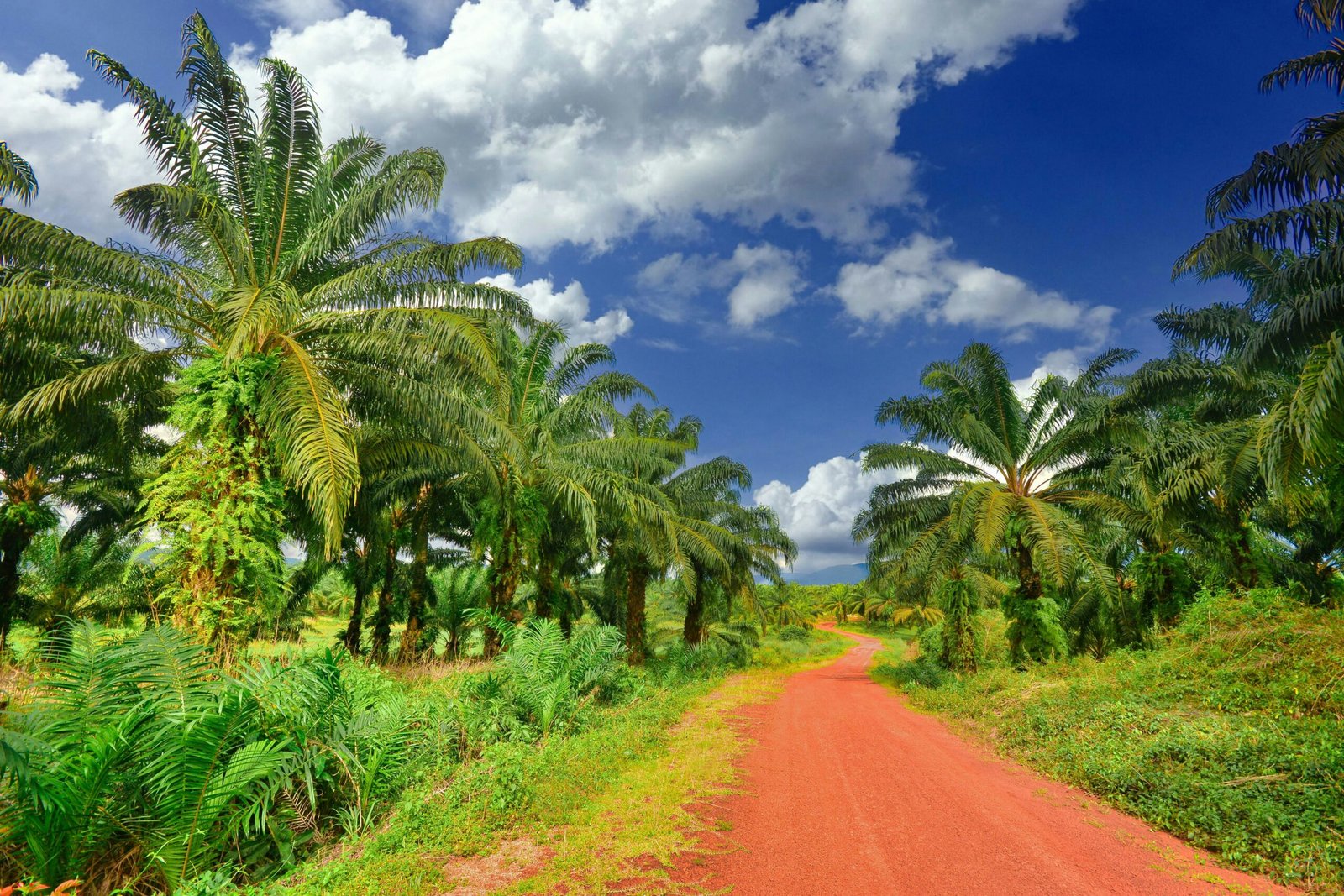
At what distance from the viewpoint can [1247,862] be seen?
5.15 metres

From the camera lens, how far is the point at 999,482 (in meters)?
16.9

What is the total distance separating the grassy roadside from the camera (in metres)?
4.57

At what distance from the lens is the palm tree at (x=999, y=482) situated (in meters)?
15.0

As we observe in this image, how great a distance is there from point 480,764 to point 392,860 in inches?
92.8

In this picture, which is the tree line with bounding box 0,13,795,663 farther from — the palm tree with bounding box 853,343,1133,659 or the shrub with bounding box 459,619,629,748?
the palm tree with bounding box 853,343,1133,659

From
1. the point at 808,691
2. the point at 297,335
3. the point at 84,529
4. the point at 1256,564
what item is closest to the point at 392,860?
the point at 297,335

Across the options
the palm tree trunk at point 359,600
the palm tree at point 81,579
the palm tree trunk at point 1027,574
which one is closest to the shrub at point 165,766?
the palm tree trunk at point 359,600

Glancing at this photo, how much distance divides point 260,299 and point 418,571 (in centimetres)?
1182

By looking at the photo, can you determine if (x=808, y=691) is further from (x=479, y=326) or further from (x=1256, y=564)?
(x=479, y=326)

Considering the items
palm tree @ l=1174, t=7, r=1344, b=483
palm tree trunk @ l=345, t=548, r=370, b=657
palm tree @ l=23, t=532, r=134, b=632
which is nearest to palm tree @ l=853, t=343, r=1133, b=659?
palm tree @ l=1174, t=7, r=1344, b=483

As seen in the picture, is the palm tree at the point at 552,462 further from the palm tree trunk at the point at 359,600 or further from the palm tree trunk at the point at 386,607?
the palm tree trunk at the point at 359,600

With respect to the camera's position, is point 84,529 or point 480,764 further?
point 84,529

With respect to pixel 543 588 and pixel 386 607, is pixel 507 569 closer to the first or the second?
pixel 543 588

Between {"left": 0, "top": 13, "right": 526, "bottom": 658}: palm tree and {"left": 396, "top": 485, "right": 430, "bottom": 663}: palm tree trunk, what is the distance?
697cm
